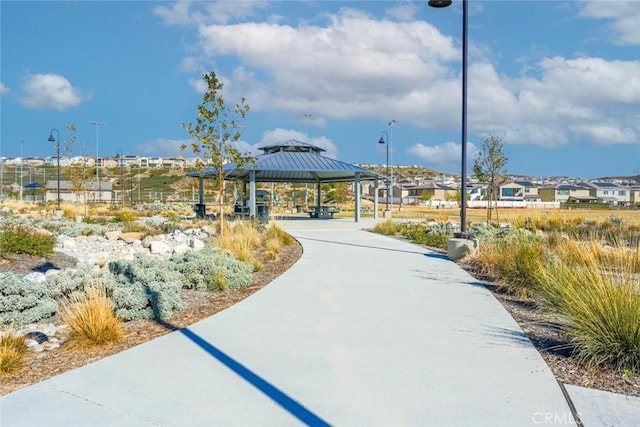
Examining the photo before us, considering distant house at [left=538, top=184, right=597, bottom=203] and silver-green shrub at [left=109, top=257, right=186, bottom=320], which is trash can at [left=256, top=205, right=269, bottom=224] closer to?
silver-green shrub at [left=109, top=257, right=186, bottom=320]

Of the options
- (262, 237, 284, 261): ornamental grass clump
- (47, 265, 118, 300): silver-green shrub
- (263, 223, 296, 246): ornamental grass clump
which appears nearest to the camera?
(47, 265, 118, 300): silver-green shrub

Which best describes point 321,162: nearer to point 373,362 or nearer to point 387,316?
point 387,316

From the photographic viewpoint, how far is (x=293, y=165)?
2428 cm

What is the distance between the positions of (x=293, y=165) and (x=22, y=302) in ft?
61.1

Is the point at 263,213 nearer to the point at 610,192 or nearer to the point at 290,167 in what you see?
the point at 290,167

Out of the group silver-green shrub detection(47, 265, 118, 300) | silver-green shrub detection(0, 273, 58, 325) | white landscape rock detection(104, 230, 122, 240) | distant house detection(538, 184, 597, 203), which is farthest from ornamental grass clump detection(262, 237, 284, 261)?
distant house detection(538, 184, 597, 203)

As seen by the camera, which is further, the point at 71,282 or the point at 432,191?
the point at 432,191

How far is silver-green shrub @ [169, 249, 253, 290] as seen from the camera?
768cm

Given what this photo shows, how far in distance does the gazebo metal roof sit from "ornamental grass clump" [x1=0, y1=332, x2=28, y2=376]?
17.2 metres

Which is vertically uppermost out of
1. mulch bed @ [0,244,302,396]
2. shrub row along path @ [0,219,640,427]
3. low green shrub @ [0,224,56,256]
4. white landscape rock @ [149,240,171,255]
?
low green shrub @ [0,224,56,256]

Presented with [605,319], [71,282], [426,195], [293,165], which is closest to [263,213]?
[293,165]

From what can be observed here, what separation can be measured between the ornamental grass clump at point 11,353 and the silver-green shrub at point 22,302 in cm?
105

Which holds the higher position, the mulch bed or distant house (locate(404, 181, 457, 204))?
distant house (locate(404, 181, 457, 204))

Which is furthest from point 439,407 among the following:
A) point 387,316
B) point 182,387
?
point 387,316
